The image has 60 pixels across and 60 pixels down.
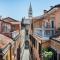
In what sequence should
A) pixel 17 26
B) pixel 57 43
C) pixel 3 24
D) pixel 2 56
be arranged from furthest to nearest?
pixel 17 26 → pixel 3 24 → pixel 57 43 → pixel 2 56

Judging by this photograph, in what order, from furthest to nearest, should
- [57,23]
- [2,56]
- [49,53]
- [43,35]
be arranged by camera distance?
[57,23] < [43,35] < [49,53] < [2,56]

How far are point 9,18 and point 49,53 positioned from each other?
119 feet

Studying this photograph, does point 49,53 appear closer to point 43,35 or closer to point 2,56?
point 43,35

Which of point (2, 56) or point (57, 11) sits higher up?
point (57, 11)

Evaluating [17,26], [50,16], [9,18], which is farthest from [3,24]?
[9,18]

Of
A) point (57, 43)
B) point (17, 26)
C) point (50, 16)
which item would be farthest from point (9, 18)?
point (57, 43)

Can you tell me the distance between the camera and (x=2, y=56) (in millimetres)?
12844

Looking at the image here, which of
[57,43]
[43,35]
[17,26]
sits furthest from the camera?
[17,26]

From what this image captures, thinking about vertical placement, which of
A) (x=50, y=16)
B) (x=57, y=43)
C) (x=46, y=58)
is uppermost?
(x=50, y=16)

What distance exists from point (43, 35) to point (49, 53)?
2.16 meters

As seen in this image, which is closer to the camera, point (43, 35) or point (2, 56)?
point (2, 56)

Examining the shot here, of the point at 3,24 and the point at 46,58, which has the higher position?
the point at 3,24

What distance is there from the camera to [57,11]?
888 inches

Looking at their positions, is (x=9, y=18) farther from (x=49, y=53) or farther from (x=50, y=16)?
(x=49, y=53)
